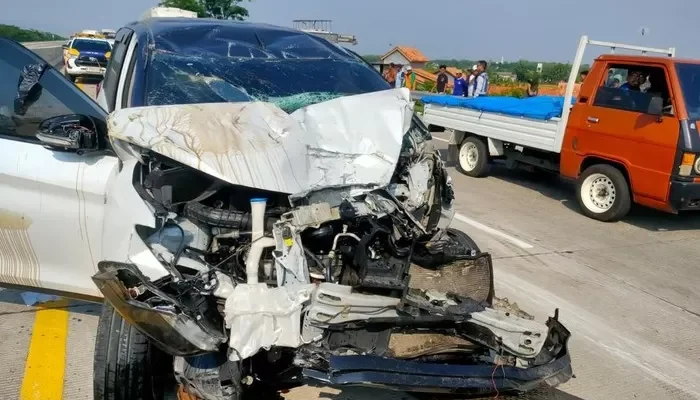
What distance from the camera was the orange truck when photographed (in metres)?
6.12

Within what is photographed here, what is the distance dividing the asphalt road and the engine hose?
1139mm

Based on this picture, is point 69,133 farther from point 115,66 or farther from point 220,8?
point 220,8

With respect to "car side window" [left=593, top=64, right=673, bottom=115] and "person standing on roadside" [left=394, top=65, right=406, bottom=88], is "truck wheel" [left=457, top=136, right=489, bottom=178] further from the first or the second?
"person standing on roadside" [left=394, top=65, right=406, bottom=88]

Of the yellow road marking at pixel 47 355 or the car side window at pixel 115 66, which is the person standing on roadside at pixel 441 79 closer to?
the car side window at pixel 115 66

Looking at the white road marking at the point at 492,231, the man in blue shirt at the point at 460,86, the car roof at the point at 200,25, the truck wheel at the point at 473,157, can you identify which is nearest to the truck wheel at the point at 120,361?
the car roof at the point at 200,25

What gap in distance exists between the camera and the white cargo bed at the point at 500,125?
7.50 metres

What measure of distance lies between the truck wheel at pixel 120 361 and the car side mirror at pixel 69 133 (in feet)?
2.76

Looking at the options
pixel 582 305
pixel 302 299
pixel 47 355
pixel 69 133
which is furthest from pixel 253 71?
pixel 582 305

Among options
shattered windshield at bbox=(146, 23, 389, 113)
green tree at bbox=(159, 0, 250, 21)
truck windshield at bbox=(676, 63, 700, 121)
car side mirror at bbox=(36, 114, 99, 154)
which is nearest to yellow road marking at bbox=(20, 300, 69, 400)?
car side mirror at bbox=(36, 114, 99, 154)

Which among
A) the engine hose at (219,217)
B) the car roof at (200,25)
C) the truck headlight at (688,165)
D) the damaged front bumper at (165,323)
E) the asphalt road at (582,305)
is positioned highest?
the car roof at (200,25)

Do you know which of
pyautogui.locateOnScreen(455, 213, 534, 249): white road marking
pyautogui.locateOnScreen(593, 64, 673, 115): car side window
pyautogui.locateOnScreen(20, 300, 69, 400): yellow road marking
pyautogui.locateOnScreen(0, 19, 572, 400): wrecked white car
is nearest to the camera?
pyautogui.locateOnScreen(0, 19, 572, 400): wrecked white car

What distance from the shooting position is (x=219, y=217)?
2631mm

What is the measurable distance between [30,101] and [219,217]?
1497 mm

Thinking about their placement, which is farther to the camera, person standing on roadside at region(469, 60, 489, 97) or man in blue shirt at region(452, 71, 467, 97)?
man in blue shirt at region(452, 71, 467, 97)
